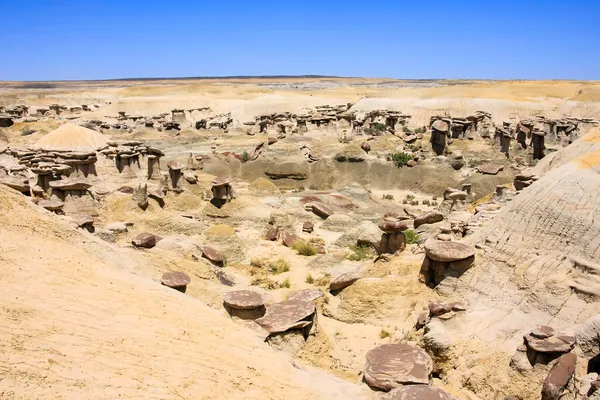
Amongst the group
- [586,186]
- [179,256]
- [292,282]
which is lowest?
[292,282]

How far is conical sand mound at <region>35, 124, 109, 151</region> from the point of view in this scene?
24453 millimetres

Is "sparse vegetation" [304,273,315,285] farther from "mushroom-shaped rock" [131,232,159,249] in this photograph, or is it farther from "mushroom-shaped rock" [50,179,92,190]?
"mushroom-shaped rock" [50,179,92,190]

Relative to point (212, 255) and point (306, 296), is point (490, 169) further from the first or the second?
point (306, 296)

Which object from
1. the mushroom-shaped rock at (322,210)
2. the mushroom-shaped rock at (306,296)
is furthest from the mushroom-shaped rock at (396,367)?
the mushroom-shaped rock at (322,210)

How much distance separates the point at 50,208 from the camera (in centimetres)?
1306

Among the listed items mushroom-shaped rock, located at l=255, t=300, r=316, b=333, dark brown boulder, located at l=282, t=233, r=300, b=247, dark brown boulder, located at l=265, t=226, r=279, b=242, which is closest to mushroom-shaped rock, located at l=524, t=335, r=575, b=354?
mushroom-shaped rock, located at l=255, t=300, r=316, b=333

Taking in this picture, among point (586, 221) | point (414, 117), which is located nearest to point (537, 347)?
point (586, 221)

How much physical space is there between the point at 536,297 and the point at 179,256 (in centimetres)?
777

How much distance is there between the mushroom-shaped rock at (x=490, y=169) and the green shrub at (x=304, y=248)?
1231cm

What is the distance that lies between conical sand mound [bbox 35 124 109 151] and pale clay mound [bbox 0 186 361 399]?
645 inches

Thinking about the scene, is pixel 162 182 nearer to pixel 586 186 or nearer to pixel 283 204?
pixel 283 204

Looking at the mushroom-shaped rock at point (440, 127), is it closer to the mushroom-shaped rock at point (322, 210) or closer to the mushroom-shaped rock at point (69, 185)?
the mushroom-shaped rock at point (322, 210)

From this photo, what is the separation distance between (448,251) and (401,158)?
1816 centimetres

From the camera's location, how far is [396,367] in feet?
26.0
